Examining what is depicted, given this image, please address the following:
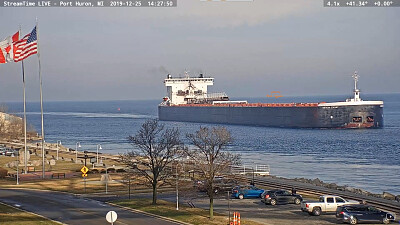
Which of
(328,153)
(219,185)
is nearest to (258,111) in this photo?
(328,153)

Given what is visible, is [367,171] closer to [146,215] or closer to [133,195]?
[133,195]

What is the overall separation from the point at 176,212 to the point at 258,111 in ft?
356

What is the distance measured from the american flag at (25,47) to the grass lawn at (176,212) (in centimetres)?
1540

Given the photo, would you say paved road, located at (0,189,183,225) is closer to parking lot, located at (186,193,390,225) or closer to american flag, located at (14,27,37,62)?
parking lot, located at (186,193,390,225)

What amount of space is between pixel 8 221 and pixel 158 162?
11.6m

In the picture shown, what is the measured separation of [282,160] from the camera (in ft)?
234

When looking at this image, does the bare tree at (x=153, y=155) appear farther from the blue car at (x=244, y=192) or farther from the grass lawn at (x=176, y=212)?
the blue car at (x=244, y=192)

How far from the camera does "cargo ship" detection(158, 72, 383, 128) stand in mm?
117875

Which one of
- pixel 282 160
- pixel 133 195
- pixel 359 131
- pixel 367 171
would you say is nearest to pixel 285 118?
pixel 359 131

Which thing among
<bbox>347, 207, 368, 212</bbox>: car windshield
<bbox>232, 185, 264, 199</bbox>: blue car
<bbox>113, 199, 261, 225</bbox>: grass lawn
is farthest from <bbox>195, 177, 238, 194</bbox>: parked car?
<bbox>347, 207, 368, 212</bbox>: car windshield

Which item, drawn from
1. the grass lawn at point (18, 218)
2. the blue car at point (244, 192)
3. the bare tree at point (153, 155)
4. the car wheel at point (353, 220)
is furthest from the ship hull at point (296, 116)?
the grass lawn at point (18, 218)

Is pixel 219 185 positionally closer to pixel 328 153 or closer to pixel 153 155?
pixel 153 155

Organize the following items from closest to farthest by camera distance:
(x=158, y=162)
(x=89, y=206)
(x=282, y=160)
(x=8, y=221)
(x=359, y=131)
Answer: (x=8, y=221), (x=89, y=206), (x=158, y=162), (x=282, y=160), (x=359, y=131)

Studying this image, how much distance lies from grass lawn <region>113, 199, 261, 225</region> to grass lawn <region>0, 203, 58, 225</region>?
18.4 ft
